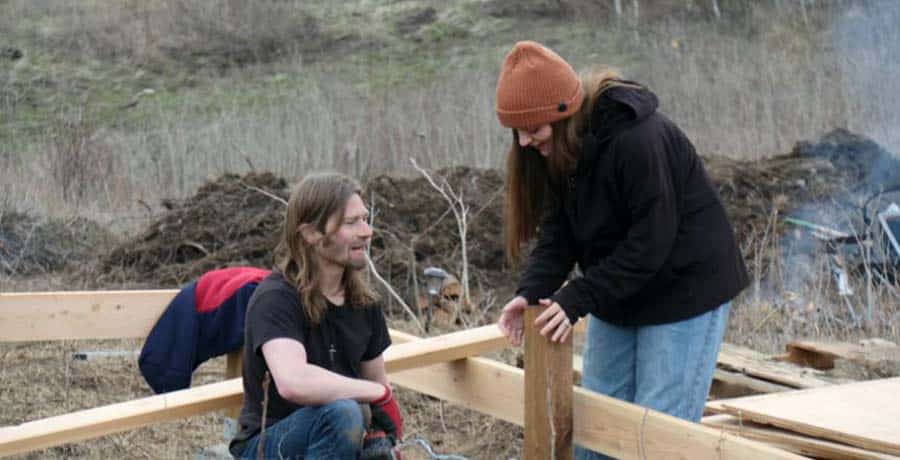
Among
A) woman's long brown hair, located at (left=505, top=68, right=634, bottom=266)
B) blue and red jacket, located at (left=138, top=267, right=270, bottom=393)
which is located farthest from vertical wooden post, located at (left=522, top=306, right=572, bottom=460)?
blue and red jacket, located at (left=138, top=267, right=270, bottom=393)

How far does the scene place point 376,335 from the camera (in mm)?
4188

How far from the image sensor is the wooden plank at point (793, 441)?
4.13m

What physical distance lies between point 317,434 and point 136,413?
2.11 ft

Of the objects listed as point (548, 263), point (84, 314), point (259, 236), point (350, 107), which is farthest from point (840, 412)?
point (350, 107)

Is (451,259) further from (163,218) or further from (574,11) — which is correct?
(574,11)

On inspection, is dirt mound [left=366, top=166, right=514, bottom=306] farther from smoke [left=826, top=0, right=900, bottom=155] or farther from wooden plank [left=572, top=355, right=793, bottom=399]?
smoke [left=826, top=0, right=900, bottom=155]

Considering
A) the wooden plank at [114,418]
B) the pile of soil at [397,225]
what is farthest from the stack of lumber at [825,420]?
the pile of soil at [397,225]

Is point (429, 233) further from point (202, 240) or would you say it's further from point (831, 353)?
point (831, 353)

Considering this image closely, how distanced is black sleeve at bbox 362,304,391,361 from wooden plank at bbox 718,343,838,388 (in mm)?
2389

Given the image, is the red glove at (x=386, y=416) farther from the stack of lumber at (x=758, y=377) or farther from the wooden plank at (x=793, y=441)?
the stack of lumber at (x=758, y=377)

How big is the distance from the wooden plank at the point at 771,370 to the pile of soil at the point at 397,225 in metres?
2.98

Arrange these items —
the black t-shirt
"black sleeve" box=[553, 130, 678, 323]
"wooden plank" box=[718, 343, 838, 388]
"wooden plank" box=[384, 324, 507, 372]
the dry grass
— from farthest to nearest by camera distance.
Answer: the dry grass → "wooden plank" box=[718, 343, 838, 388] → "wooden plank" box=[384, 324, 507, 372] → the black t-shirt → "black sleeve" box=[553, 130, 678, 323]

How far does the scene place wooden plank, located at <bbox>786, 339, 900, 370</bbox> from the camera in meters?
6.22

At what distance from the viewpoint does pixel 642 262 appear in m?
3.58
